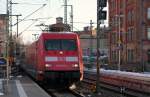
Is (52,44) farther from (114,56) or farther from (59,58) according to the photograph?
(114,56)

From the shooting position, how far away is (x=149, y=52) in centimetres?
8850

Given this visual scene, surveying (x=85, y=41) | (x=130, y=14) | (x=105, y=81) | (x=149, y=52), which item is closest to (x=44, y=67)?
(x=105, y=81)

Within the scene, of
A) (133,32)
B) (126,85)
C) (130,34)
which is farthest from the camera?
(130,34)

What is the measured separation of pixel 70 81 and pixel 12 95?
6.95 metres

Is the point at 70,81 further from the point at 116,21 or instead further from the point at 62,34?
the point at 116,21

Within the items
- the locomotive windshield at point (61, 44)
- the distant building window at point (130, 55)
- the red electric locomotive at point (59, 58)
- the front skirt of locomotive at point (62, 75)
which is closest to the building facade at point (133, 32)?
the distant building window at point (130, 55)

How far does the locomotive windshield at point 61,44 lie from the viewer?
30219mm

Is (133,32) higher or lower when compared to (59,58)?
higher

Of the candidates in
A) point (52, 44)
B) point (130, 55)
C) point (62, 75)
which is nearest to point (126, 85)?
point (62, 75)

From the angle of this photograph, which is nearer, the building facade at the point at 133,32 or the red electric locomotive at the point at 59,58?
the red electric locomotive at the point at 59,58

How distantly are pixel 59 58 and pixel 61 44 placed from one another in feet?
3.20

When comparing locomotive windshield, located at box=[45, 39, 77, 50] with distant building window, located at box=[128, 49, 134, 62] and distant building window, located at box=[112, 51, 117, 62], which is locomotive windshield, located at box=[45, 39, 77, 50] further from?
distant building window, located at box=[112, 51, 117, 62]

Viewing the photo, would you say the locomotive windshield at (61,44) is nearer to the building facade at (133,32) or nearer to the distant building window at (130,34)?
the building facade at (133,32)

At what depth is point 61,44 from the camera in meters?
30.3
